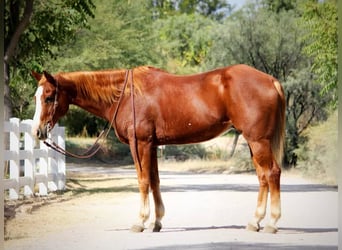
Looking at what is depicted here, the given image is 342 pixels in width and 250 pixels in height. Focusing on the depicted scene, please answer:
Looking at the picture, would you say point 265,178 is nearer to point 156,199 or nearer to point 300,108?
point 156,199

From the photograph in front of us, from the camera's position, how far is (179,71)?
19.2ft

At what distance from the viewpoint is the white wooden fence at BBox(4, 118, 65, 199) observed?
18.7ft

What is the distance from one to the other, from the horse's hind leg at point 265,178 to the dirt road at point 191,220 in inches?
3.9

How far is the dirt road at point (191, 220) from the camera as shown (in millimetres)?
4230

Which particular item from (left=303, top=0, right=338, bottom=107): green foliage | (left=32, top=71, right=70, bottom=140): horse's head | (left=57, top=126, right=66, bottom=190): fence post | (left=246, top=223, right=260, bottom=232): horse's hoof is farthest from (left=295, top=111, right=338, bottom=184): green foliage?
(left=57, top=126, right=66, bottom=190): fence post

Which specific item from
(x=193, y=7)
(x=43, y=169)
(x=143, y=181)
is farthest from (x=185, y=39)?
(x=43, y=169)

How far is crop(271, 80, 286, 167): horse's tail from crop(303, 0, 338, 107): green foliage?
703 mm

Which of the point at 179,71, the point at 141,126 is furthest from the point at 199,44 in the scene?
the point at 141,126

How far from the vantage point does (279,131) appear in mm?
4355

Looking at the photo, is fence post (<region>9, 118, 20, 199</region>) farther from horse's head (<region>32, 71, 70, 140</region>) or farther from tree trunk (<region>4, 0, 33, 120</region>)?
horse's head (<region>32, 71, 70, 140</region>)

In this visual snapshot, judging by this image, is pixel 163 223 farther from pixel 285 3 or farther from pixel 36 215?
pixel 285 3

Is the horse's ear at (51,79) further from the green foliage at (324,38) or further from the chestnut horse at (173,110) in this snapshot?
the green foliage at (324,38)

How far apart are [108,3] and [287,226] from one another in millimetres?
2454

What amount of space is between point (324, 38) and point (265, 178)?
127cm
